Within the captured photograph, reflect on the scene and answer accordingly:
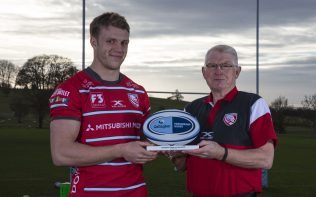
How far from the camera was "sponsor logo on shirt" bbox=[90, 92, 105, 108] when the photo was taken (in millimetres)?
3170

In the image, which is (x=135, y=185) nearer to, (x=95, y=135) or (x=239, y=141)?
(x=95, y=135)

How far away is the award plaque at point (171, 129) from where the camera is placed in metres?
3.11

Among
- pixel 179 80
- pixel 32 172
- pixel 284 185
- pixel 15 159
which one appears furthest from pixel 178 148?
pixel 15 159

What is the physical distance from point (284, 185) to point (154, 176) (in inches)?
126

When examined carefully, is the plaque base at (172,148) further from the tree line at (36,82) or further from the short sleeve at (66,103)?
the tree line at (36,82)

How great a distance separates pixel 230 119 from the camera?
11.4 ft

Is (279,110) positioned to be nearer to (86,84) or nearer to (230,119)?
(230,119)

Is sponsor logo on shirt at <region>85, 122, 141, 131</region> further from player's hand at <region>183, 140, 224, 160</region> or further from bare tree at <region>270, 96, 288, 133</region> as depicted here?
bare tree at <region>270, 96, 288, 133</region>

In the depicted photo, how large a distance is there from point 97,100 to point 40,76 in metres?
43.4

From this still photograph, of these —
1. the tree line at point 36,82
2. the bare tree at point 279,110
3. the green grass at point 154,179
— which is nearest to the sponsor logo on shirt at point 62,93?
the green grass at point 154,179

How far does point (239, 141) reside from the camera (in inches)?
136

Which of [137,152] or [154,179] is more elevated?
[137,152]

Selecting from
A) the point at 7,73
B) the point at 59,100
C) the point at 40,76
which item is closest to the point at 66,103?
the point at 59,100

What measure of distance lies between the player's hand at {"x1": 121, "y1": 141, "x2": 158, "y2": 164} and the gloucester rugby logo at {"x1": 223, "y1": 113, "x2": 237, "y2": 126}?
0.70m
